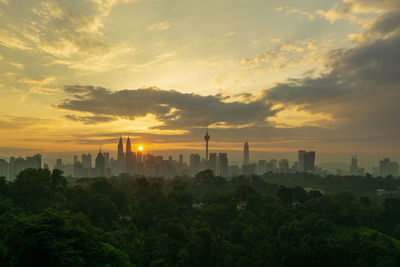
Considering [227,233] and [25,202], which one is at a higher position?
[25,202]

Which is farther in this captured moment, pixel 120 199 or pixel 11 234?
pixel 120 199

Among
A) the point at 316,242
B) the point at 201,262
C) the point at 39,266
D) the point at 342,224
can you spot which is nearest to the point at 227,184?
the point at 342,224

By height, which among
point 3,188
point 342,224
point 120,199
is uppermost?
point 3,188

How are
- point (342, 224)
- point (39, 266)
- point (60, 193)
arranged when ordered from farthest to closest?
point (342, 224) → point (60, 193) → point (39, 266)

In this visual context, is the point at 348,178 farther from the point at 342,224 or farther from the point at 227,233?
the point at 227,233

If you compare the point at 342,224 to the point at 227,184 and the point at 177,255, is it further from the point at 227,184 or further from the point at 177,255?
the point at 227,184

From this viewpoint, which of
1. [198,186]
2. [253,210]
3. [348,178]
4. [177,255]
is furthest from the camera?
[348,178]

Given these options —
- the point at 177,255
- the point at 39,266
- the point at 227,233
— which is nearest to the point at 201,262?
the point at 177,255
